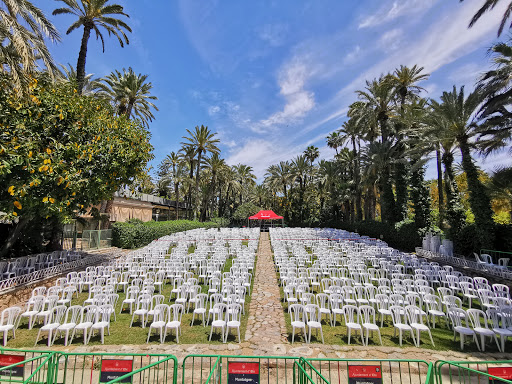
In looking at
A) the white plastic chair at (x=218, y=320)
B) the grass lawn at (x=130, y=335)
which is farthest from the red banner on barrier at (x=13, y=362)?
the white plastic chair at (x=218, y=320)

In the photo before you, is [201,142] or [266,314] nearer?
[266,314]

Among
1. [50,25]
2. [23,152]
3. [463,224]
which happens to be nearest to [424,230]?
[463,224]

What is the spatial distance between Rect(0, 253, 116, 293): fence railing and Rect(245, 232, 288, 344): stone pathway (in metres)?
9.12

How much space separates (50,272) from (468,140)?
2489 cm

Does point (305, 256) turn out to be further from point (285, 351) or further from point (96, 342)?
point (96, 342)

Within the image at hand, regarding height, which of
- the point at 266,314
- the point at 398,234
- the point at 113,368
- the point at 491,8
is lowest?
the point at 266,314

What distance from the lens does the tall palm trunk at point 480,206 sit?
47.1ft

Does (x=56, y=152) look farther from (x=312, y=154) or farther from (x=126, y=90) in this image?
(x=312, y=154)

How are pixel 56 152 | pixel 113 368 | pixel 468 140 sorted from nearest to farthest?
pixel 113 368
pixel 56 152
pixel 468 140

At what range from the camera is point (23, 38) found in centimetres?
927

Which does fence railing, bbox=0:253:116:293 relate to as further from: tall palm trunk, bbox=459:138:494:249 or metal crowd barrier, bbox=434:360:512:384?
tall palm trunk, bbox=459:138:494:249

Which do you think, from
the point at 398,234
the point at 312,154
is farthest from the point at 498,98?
the point at 312,154

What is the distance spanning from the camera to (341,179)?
44.6 meters

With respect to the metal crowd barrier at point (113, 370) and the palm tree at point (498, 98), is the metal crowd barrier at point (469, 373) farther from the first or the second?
the palm tree at point (498, 98)
